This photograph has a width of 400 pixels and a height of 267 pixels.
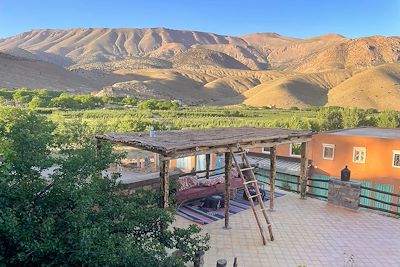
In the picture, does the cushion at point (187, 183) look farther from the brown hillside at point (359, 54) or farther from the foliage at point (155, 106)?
the brown hillside at point (359, 54)

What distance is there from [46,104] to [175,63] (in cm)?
8168

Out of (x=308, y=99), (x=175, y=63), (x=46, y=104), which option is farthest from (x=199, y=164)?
(x=175, y=63)

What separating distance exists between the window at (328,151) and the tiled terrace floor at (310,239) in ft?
40.1

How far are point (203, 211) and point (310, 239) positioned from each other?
301 cm

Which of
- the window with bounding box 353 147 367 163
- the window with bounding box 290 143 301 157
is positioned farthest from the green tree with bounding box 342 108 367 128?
the window with bounding box 353 147 367 163

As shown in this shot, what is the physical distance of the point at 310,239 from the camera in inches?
355

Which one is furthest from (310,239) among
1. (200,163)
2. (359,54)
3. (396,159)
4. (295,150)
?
(359,54)

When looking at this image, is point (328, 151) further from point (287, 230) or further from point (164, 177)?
point (164, 177)

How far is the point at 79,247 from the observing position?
4.33 metres

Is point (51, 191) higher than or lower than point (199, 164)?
higher

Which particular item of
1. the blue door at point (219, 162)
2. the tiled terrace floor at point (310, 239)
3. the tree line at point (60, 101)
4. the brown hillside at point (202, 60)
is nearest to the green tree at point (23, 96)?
the tree line at point (60, 101)

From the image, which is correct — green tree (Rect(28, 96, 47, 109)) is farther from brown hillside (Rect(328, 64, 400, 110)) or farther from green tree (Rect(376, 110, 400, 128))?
brown hillside (Rect(328, 64, 400, 110))

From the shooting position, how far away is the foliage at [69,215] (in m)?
4.40

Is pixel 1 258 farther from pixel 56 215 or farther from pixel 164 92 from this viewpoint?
pixel 164 92
